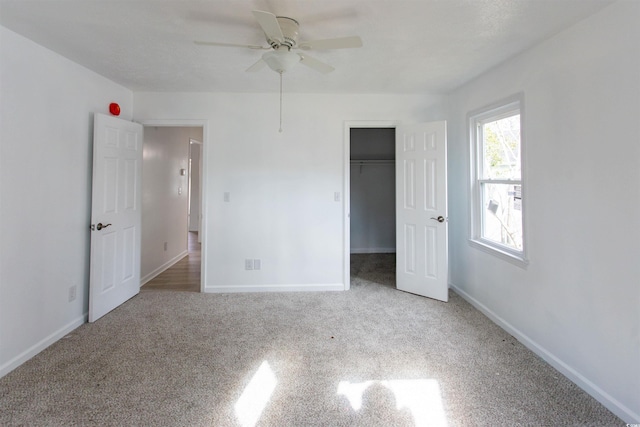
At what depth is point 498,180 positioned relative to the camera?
275 centimetres

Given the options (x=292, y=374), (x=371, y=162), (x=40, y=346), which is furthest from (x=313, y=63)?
(x=371, y=162)

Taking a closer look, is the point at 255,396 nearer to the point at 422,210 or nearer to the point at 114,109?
the point at 422,210

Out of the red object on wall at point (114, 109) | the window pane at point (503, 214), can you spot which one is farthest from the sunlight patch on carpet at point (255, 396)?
the red object on wall at point (114, 109)

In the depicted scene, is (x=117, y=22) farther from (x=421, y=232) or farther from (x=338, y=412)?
(x=421, y=232)

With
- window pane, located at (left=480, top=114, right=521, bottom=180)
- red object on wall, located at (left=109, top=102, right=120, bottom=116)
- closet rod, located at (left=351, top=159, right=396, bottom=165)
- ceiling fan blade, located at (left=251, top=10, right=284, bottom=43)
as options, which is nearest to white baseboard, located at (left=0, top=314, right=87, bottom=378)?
red object on wall, located at (left=109, top=102, right=120, bottom=116)

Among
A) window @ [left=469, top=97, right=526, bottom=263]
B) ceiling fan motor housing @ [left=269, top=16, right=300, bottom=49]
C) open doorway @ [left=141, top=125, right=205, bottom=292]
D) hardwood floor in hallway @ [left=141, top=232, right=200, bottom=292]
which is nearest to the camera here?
ceiling fan motor housing @ [left=269, top=16, right=300, bottom=49]

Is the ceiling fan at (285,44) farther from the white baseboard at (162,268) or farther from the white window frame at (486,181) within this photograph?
the white baseboard at (162,268)

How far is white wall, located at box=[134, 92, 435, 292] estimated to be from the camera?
3.46 metres

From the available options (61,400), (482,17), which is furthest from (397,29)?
(61,400)

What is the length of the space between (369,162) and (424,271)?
2.84 metres

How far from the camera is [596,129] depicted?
1.76m

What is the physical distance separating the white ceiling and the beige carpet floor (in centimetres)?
233

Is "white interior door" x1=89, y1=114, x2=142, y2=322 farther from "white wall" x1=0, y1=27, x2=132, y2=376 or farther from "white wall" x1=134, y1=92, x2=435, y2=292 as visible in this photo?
"white wall" x1=134, y1=92, x2=435, y2=292

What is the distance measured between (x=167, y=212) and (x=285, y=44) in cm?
348
